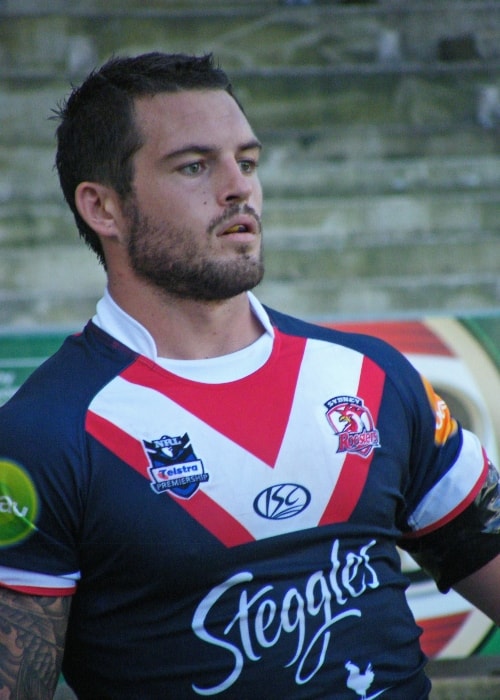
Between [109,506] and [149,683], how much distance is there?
1.09ft

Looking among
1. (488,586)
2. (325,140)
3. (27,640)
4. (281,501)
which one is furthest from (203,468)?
(325,140)

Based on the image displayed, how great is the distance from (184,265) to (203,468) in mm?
389

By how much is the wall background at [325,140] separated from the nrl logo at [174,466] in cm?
435

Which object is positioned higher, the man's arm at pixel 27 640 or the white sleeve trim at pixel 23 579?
the white sleeve trim at pixel 23 579

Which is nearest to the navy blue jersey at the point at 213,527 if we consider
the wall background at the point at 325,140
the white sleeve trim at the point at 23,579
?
the white sleeve trim at the point at 23,579

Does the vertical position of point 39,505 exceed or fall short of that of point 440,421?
it falls short

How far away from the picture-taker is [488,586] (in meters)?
2.13

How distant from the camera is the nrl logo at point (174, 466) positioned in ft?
6.12

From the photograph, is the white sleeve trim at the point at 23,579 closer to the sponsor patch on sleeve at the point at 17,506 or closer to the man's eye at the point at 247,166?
the sponsor patch on sleeve at the point at 17,506

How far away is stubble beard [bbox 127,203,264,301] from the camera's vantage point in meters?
1.98

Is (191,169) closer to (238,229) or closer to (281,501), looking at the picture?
(238,229)

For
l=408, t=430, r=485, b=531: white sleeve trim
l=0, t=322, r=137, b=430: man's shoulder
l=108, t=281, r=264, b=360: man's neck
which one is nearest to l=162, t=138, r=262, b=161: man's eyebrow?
l=108, t=281, r=264, b=360: man's neck

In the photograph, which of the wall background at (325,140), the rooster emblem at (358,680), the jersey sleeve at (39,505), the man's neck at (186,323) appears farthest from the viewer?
the wall background at (325,140)

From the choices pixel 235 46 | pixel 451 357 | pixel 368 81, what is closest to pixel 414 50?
pixel 368 81
